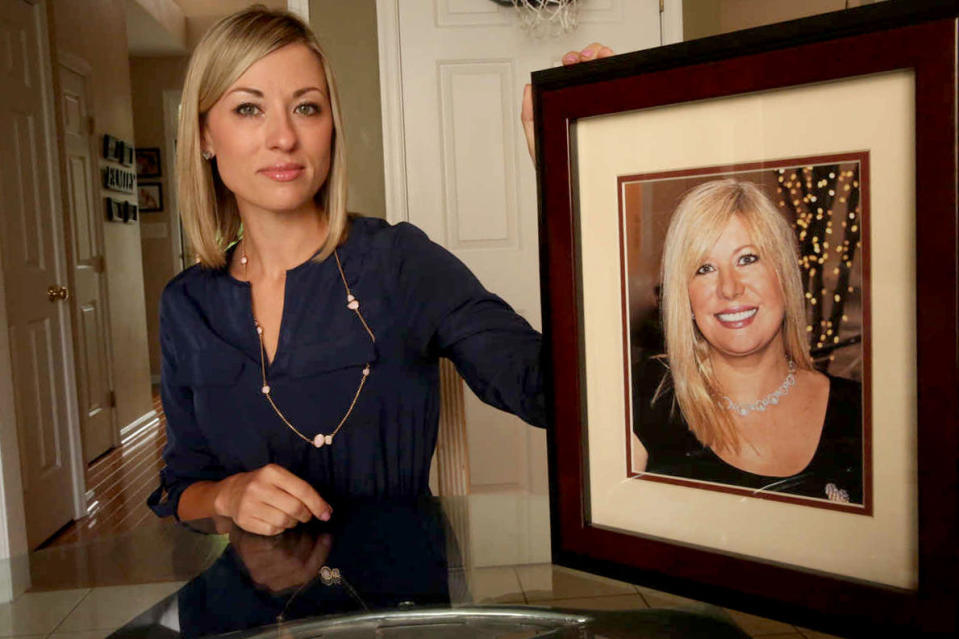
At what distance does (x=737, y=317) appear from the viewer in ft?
1.78

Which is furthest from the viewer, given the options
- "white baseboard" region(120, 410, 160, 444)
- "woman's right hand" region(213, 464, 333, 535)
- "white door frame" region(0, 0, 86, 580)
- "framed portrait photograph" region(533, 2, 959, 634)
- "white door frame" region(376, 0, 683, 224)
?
"white baseboard" region(120, 410, 160, 444)

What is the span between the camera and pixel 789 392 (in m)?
0.52

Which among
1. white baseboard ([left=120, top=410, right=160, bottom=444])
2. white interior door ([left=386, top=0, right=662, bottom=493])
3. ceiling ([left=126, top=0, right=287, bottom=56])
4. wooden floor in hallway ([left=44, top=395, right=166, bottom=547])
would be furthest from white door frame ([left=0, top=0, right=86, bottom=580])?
ceiling ([left=126, top=0, right=287, bottom=56])

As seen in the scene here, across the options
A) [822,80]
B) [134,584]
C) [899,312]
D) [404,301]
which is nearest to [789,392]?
[899,312]

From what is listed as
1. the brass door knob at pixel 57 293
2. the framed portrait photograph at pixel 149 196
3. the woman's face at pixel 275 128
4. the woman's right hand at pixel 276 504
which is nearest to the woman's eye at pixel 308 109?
the woman's face at pixel 275 128

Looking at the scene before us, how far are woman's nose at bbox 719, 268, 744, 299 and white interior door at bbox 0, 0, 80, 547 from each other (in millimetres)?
3573

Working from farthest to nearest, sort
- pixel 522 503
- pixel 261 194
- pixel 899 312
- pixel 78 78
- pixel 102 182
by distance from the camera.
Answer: pixel 102 182 < pixel 78 78 < pixel 261 194 < pixel 522 503 < pixel 899 312

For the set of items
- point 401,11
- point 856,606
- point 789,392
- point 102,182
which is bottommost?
point 856,606

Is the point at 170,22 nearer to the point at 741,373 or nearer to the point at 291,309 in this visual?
the point at 291,309

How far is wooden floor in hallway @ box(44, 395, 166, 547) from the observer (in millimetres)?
3955

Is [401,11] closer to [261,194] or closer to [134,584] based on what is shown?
[261,194]

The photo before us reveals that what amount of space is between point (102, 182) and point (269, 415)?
5.17 m

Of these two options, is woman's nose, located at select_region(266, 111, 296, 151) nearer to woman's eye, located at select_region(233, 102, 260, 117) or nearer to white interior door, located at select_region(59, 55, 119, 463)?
woman's eye, located at select_region(233, 102, 260, 117)

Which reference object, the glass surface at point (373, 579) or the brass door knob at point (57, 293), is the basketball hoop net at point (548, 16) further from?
the glass surface at point (373, 579)
